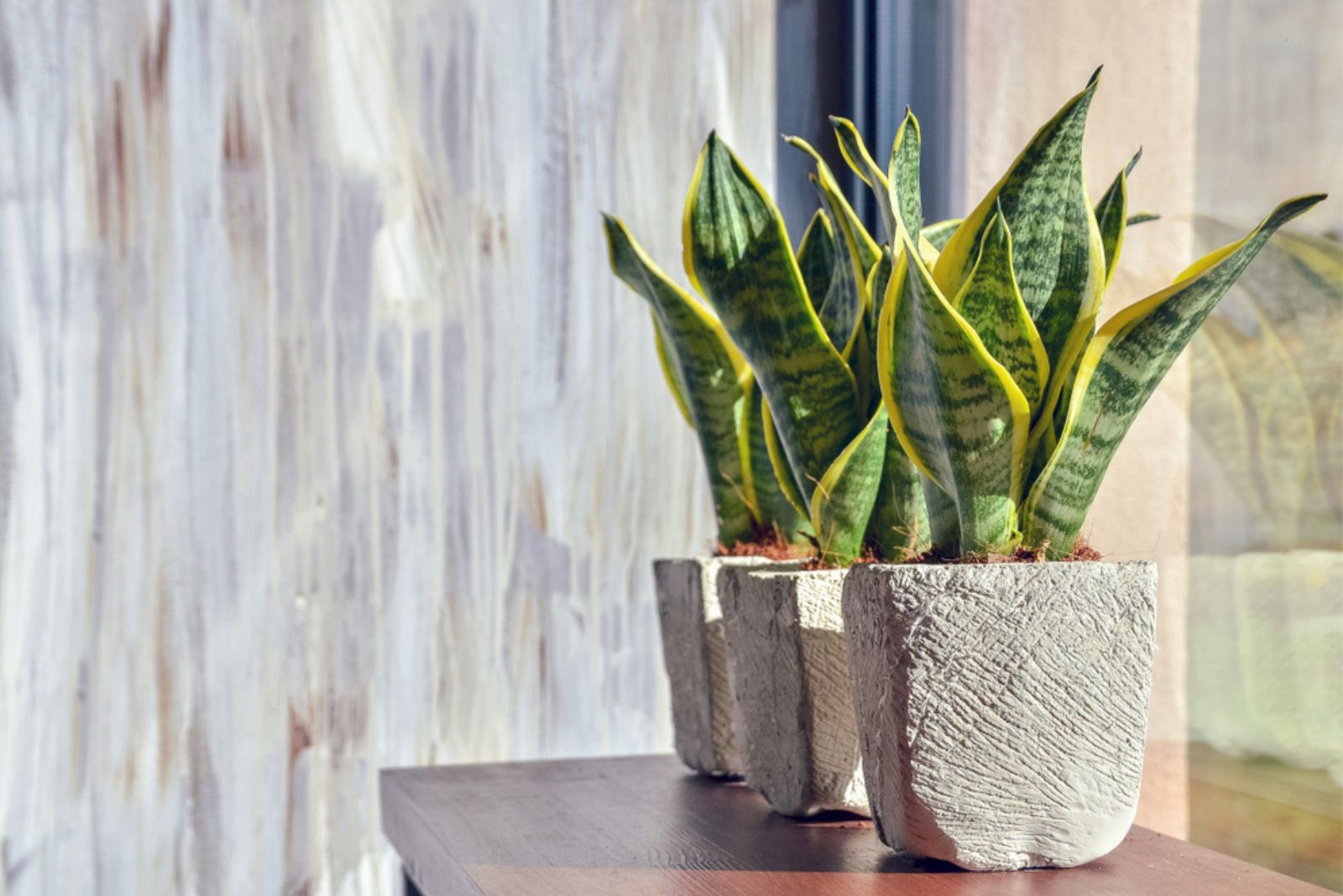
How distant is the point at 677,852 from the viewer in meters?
0.67

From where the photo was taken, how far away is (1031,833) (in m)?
0.59

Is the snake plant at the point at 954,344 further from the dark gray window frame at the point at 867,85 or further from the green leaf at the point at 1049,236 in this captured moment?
the dark gray window frame at the point at 867,85

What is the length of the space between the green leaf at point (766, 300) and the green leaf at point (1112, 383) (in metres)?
0.14

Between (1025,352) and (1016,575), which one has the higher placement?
(1025,352)

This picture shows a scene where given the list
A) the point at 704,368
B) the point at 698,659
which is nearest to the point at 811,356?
the point at 704,368

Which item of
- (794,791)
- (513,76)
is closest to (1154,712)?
(794,791)

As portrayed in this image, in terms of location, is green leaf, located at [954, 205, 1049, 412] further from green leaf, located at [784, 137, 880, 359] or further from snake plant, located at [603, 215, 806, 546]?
snake plant, located at [603, 215, 806, 546]

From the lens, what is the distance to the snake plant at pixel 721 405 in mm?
810

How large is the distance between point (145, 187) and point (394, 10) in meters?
0.31

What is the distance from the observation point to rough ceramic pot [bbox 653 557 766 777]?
0.85 metres

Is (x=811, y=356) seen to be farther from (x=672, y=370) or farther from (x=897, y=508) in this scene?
(x=672, y=370)

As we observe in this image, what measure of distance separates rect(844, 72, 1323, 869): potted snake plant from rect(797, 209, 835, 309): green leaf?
24cm

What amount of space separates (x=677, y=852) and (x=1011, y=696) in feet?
0.69

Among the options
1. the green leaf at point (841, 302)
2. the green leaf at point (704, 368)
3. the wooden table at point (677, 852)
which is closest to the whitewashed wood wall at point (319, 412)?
the wooden table at point (677, 852)
